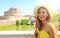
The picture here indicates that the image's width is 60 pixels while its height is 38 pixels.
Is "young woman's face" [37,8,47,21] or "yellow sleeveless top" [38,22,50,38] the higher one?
"young woman's face" [37,8,47,21]

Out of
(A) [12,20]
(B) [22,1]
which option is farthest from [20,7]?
(A) [12,20]

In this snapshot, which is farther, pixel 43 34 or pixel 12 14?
pixel 12 14

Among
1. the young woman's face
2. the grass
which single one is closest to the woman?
the young woman's face

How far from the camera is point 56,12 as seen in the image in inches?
83.5

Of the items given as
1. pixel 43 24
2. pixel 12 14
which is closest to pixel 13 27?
pixel 12 14

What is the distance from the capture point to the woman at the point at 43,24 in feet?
5.77

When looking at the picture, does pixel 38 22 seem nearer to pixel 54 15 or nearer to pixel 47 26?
pixel 47 26

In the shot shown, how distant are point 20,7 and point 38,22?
395 mm

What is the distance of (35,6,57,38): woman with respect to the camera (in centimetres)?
176

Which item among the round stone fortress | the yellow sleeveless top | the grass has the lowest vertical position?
the yellow sleeveless top

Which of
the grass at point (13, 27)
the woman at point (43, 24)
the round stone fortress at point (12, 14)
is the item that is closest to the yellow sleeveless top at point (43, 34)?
the woman at point (43, 24)

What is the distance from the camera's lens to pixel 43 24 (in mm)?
1867

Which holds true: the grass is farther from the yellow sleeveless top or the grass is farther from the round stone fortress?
the yellow sleeveless top

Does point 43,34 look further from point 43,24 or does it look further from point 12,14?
point 12,14
